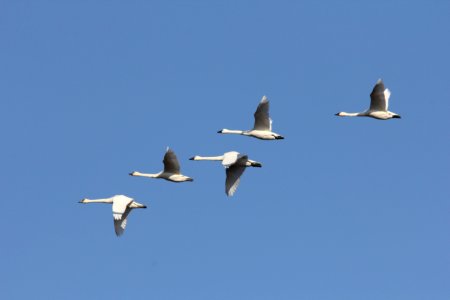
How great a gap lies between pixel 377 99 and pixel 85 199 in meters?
20.5

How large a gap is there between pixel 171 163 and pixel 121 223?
4.46 metres

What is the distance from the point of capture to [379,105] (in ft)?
252

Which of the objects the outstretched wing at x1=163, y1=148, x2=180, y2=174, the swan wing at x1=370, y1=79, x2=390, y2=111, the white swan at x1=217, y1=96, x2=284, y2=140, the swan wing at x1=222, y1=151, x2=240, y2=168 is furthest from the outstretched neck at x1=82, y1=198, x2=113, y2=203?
the swan wing at x1=370, y1=79, x2=390, y2=111

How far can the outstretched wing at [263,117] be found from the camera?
238 ft

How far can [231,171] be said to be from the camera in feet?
235

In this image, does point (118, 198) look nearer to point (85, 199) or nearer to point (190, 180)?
point (190, 180)

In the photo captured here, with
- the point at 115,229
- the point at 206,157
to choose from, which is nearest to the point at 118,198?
the point at 115,229

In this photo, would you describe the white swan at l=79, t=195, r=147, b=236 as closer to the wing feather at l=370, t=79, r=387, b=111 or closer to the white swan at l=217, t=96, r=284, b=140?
the white swan at l=217, t=96, r=284, b=140

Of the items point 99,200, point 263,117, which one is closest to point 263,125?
point 263,117

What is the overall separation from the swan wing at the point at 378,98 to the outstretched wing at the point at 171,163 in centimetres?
1204

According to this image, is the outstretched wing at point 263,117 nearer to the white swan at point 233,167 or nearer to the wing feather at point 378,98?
the white swan at point 233,167

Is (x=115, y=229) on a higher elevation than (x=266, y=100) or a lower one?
lower

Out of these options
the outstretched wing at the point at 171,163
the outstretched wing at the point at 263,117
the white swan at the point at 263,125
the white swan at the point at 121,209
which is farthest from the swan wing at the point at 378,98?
the white swan at the point at 121,209

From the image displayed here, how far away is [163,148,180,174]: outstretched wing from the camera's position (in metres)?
73.9
